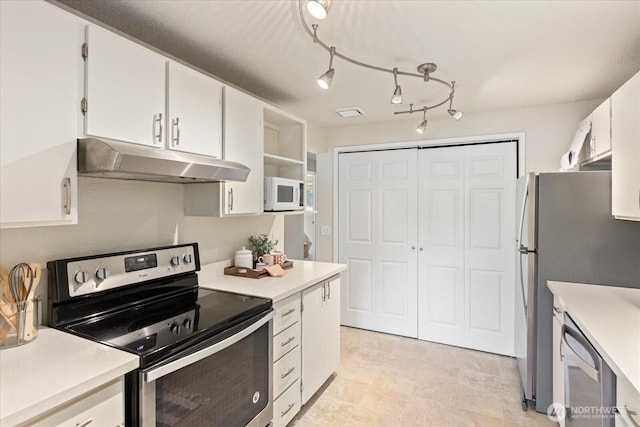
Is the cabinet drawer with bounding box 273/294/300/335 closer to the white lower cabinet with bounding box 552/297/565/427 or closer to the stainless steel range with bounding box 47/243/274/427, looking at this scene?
the stainless steel range with bounding box 47/243/274/427

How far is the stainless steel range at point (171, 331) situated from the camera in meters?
1.25

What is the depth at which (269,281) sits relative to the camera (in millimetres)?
2227

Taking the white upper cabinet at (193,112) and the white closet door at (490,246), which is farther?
the white closet door at (490,246)

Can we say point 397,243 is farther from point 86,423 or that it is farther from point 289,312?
point 86,423

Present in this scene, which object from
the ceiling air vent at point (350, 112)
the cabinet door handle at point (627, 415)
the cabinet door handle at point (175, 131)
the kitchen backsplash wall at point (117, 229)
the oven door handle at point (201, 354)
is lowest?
the cabinet door handle at point (627, 415)

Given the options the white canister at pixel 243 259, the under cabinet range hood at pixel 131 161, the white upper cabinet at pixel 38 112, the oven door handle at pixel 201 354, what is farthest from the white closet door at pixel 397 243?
the white upper cabinet at pixel 38 112

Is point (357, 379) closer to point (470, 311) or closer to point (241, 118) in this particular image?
point (470, 311)

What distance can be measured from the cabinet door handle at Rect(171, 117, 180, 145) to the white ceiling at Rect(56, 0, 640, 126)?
1.65 ft

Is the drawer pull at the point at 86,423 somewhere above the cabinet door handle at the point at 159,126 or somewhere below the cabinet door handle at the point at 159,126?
below

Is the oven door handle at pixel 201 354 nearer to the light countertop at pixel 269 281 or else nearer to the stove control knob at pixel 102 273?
the light countertop at pixel 269 281

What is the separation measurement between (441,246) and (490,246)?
1.48ft

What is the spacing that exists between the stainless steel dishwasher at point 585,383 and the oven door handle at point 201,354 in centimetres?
145

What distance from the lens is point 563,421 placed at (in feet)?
6.33

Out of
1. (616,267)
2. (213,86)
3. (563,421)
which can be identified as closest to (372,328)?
(563,421)
